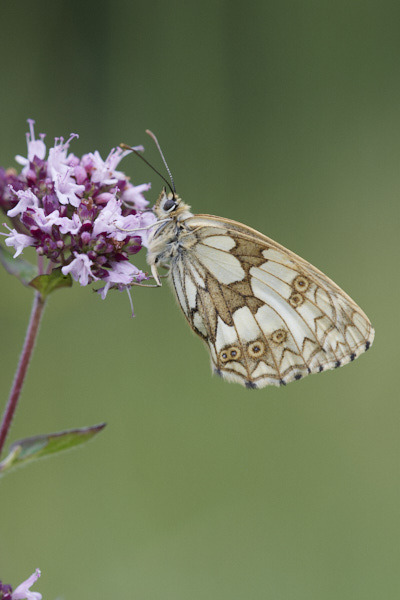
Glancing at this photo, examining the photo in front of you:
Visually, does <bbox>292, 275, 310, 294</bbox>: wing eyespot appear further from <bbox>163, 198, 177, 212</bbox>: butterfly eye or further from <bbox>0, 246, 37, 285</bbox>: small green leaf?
<bbox>0, 246, 37, 285</bbox>: small green leaf

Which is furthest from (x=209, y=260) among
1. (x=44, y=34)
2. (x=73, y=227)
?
(x=44, y=34)

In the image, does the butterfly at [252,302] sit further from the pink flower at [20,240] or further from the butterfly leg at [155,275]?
→ the pink flower at [20,240]

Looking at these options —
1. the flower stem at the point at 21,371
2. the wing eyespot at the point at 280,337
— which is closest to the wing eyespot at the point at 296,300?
the wing eyespot at the point at 280,337

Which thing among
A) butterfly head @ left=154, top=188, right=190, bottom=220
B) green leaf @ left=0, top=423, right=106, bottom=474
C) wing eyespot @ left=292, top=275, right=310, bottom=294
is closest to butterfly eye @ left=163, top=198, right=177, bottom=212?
butterfly head @ left=154, top=188, right=190, bottom=220

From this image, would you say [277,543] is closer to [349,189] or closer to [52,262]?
[52,262]

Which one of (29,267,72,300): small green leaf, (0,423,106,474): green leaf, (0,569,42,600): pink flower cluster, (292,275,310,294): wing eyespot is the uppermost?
(29,267,72,300): small green leaf

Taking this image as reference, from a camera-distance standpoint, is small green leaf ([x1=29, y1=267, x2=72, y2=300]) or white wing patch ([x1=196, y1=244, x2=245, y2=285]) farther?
white wing patch ([x1=196, y1=244, x2=245, y2=285])
